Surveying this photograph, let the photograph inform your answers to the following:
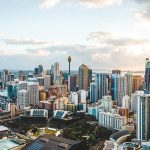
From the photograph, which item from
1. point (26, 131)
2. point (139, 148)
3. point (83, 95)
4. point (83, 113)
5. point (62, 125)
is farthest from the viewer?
point (83, 95)

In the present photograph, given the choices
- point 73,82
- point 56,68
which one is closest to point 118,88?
point 73,82

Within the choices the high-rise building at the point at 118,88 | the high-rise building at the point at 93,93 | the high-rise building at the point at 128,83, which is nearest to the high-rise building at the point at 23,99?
the high-rise building at the point at 93,93

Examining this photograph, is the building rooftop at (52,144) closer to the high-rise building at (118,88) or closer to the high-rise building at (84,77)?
the high-rise building at (118,88)

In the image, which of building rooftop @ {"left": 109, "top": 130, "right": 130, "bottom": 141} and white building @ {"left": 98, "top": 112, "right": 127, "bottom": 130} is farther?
white building @ {"left": 98, "top": 112, "right": 127, "bottom": 130}

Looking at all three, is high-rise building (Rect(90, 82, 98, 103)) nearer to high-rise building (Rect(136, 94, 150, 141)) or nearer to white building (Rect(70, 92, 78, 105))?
white building (Rect(70, 92, 78, 105))

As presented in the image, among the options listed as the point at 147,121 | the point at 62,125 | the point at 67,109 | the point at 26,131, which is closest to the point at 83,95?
the point at 67,109

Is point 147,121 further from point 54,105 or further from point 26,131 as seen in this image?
point 54,105

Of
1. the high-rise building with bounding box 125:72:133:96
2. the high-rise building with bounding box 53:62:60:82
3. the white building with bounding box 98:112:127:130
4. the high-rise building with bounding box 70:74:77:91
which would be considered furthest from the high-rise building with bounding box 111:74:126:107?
the high-rise building with bounding box 53:62:60:82

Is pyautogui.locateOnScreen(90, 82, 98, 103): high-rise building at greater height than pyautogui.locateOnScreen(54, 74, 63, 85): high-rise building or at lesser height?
lesser
